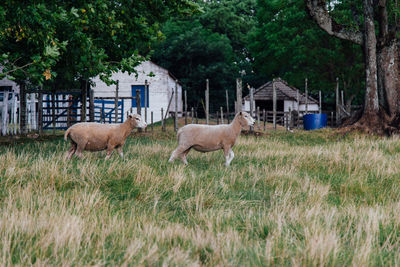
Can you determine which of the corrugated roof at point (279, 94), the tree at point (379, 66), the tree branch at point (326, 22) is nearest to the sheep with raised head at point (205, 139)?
the tree at point (379, 66)

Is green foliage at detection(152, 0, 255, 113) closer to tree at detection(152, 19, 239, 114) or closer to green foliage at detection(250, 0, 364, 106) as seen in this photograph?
tree at detection(152, 19, 239, 114)

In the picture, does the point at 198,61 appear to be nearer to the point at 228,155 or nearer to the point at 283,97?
the point at 283,97

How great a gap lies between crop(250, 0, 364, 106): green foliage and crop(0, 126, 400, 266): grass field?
23.6 m

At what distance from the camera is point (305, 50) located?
29000 millimetres

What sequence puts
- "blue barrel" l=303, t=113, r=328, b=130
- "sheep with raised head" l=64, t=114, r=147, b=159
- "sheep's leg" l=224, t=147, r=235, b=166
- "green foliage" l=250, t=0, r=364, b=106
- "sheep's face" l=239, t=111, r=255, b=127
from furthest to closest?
"green foliage" l=250, t=0, r=364, b=106 < "blue barrel" l=303, t=113, r=328, b=130 < "sheep's face" l=239, t=111, r=255, b=127 < "sheep with raised head" l=64, t=114, r=147, b=159 < "sheep's leg" l=224, t=147, r=235, b=166

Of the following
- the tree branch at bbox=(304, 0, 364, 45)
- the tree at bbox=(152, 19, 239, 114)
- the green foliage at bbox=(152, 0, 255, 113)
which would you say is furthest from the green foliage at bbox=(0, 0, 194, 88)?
the tree at bbox=(152, 19, 239, 114)

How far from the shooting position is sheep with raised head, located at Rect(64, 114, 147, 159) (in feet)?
24.8

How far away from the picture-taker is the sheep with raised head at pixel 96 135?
7547 millimetres

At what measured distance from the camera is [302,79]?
1224 inches

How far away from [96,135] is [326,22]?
9.83 m

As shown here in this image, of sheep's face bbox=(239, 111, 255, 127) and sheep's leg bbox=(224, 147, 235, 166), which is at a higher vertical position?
sheep's face bbox=(239, 111, 255, 127)

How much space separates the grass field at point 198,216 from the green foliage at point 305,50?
77.3 feet

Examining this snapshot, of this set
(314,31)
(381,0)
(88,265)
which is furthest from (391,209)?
(314,31)

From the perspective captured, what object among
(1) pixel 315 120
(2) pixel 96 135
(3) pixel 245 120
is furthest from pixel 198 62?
(2) pixel 96 135
